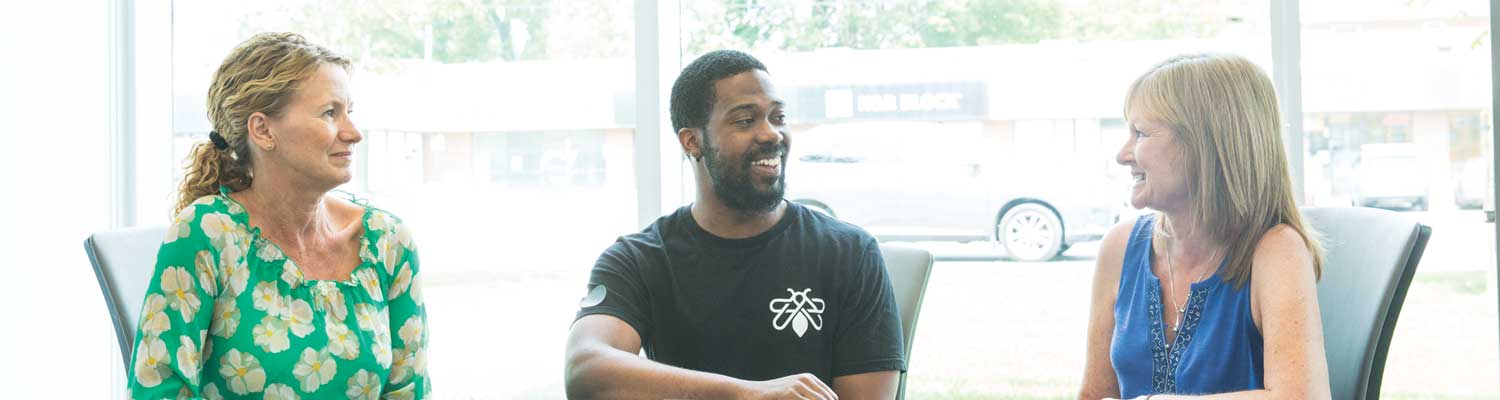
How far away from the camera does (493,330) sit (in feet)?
10.6

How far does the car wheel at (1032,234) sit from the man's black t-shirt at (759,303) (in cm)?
82

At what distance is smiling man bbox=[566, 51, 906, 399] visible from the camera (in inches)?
78.7

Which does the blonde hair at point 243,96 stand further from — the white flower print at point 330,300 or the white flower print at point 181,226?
the white flower print at point 330,300

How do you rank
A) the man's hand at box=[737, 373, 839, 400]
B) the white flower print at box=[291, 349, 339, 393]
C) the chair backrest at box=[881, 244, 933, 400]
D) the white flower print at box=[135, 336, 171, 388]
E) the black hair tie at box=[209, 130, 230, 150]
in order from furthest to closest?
the chair backrest at box=[881, 244, 933, 400], the black hair tie at box=[209, 130, 230, 150], the white flower print at box=[291, 349, 339, 393], the white flower print at box=[135, 336, 171, 388], the man's hand at box=[737, 373, 839, 400]

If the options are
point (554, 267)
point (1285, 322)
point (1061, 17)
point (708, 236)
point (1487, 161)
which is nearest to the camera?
point (1285, 322)

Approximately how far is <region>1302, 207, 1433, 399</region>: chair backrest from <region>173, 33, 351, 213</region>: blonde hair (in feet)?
5.65

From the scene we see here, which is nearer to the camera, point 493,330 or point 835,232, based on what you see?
point 835,232

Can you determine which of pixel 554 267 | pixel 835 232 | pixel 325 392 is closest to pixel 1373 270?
pixel 835 232

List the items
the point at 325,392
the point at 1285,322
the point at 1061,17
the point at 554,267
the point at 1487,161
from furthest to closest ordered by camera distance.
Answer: the point at 554,267 → the point at 1061,17 → the point at 1487,161 → the point at 325,392 → the point at 1285,322

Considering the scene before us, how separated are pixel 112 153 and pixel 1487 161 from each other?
3469 mm

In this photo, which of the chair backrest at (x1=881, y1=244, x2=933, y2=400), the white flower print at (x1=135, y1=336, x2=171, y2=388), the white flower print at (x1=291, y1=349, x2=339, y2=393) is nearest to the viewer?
the white flower print at (x1=135, y1=336, x2=171, y2=388)

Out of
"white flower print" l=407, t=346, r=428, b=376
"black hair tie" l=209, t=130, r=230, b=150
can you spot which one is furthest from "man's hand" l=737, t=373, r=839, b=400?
"black hair tie" l=209, t=130, r=230, b=150

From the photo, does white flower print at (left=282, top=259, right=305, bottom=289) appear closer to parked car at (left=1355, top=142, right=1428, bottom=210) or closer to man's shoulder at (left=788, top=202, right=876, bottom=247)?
man's shoulder at (left=788, top=202, right=876, bottom=247)

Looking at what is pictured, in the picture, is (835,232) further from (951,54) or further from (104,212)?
(104,212)
